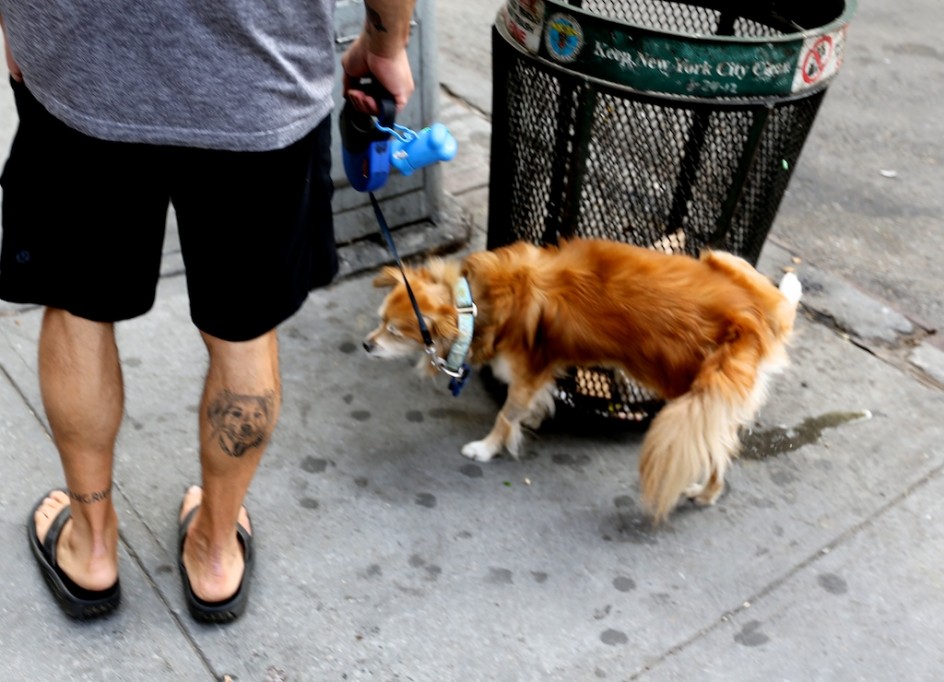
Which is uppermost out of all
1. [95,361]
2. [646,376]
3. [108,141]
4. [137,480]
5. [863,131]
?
[108,141]

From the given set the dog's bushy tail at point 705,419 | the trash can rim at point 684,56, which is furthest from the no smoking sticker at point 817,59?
the dog's bushy tail at point 705,419

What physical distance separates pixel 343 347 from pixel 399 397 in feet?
1.01

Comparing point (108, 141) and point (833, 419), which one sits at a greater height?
point (108, 141)

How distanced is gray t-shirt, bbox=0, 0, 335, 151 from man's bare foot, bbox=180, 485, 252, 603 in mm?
965

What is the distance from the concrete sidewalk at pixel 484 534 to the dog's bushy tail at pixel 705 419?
0.28 meters

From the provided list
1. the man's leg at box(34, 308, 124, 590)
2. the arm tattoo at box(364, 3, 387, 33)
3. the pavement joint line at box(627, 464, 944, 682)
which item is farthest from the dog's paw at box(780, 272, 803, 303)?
the man's leg at box(34, 308, 124, 590)

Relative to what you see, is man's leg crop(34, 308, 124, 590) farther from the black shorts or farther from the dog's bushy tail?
the dog's bushy tail

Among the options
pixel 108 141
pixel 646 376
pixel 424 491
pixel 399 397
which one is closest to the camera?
pixel 108 141

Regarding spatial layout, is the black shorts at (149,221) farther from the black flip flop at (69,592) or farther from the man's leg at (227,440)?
the black flip flop at (69,592)

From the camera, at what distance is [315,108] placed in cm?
167

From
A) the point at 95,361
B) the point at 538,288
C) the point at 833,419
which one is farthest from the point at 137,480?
the point at 833,419

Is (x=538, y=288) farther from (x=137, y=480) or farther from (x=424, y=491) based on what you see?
(x=137, y=480)

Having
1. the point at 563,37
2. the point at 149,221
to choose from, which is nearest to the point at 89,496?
the point at 149,221

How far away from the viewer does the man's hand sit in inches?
70.9
